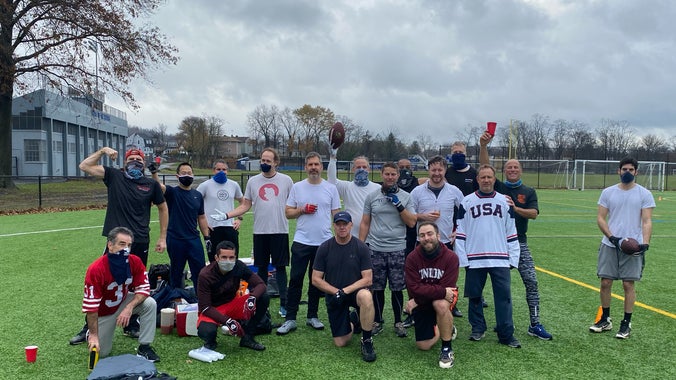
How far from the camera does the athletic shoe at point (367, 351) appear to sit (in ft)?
15.5

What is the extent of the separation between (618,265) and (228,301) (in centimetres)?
448

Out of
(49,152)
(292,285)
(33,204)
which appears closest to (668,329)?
(292,285)

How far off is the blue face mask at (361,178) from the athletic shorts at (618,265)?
116 inches

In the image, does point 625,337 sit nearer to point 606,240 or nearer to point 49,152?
point 606,240

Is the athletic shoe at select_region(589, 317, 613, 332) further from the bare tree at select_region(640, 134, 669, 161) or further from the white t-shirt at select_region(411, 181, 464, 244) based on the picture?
the bare tree at select_region(640, 134, 669, 161)

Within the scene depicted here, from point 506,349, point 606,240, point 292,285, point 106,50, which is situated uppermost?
point 106,50

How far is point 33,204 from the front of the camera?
19266 mm

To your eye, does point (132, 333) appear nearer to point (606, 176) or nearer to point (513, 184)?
point (513, 184)

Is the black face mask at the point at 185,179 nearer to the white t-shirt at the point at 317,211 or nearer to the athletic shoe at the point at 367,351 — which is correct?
the white t-shirt at the point at 317,211

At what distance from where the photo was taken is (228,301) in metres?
5.11

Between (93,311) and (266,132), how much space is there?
87.3 metres

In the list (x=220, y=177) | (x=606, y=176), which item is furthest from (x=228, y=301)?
(x=606, y=176)

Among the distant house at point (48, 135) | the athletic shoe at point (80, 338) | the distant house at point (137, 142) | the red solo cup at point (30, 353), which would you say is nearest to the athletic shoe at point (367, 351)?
the athletic shoe at point (80, 338)

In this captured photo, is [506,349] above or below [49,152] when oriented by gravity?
below
